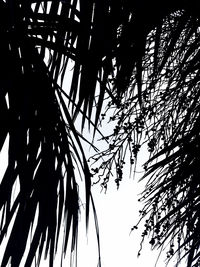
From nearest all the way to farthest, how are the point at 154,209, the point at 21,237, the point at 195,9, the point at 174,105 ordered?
the point at 21,237, the point at 195,9, the point at 154,209, the point at 174,105

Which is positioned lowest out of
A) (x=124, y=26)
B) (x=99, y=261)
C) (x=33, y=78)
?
(x=99, y=261)

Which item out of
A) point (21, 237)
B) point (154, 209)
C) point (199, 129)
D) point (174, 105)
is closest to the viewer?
point (21, 237)

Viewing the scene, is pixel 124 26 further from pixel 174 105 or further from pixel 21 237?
pixel 174 105

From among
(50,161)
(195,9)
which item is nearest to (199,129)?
(195,9)

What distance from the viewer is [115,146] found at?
199 centimetres

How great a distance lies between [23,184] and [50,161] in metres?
0.08

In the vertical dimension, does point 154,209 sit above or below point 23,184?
above

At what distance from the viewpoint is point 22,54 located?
90 cm

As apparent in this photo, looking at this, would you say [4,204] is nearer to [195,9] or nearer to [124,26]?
[124,26]

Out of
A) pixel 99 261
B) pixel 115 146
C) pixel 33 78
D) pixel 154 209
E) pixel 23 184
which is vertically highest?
pixel 115 146

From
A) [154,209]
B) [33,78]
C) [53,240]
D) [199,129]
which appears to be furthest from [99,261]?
[154,209]

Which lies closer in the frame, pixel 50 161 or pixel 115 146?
pixel 50 161

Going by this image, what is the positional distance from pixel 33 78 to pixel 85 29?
140 mm

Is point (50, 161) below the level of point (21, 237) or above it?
above
